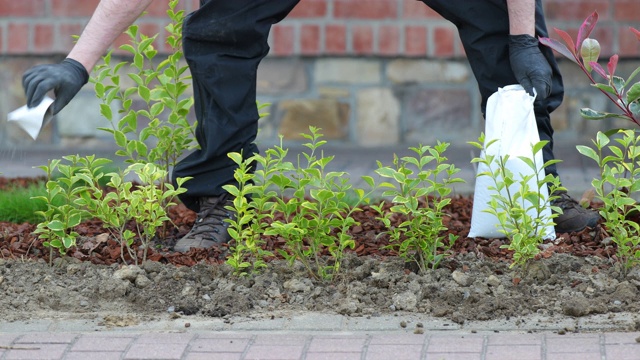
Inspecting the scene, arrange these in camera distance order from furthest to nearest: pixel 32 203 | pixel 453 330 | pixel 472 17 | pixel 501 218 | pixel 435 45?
pixel 435 45
pixel 32 203
pixel 472 17
pixel 501 218
pixel 453 330

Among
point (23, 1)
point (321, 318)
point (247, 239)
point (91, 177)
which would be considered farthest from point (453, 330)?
point (23, 1)

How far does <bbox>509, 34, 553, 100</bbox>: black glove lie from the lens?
4.39 meters

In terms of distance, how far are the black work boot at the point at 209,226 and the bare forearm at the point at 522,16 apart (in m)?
1.29

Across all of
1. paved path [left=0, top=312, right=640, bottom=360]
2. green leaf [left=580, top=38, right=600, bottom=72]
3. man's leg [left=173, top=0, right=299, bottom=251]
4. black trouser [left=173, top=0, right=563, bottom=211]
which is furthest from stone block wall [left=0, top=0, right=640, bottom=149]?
paved path [left=0, top=312, right=640, bottom=360]

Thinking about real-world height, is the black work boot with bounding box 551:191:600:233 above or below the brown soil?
above

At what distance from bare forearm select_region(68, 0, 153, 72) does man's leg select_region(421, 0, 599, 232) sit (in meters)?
1.25

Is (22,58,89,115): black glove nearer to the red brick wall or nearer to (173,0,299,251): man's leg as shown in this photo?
(173,0,299,251): man's leg

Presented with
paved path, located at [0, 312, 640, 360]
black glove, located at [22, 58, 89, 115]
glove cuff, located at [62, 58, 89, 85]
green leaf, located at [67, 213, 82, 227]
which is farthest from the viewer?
green leaf, located at [67, 213, 82, 227]

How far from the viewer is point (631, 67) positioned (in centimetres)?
717

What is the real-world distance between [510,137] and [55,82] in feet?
5.24

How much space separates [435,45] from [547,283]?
350cm

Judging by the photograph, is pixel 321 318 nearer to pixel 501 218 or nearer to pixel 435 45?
pixel 501 218

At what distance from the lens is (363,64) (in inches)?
284

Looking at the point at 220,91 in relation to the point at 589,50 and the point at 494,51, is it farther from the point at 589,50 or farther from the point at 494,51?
the point at 589,50
